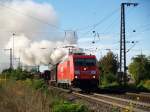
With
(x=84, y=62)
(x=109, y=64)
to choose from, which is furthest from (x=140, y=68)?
(x=84, y=62)

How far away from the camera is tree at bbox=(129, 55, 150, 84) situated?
211ft

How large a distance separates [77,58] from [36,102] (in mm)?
23644

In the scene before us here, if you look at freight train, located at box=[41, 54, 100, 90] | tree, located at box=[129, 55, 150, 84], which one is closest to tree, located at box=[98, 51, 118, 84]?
tree, located at box=[129, 55, 150, 84]

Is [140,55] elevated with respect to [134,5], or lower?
lower

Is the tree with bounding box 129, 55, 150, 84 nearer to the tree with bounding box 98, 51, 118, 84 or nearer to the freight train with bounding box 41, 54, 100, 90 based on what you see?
the tree with bounding box 98, 51, 118, 84

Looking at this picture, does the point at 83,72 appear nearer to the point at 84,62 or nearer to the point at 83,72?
the point at 83,72

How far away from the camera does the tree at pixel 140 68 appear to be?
2528 inches

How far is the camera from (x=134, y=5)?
50.7 m

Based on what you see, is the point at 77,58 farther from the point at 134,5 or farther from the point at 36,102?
the point at 36,102

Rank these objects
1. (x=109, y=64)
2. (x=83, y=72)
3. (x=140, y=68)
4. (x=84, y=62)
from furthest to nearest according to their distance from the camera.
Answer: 1. (x=109, y=64)
2. (x=140, y=68)
3. (x=84, y=62)
4. (x=83, y=72)

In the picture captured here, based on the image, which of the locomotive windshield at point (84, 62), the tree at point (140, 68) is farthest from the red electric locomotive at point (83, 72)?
the tree at point (140, 68)

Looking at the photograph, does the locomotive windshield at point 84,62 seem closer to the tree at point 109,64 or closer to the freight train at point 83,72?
the freight train at point 83,72

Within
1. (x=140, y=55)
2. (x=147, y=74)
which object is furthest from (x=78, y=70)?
(x=140, y=55)

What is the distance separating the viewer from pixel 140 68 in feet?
220
